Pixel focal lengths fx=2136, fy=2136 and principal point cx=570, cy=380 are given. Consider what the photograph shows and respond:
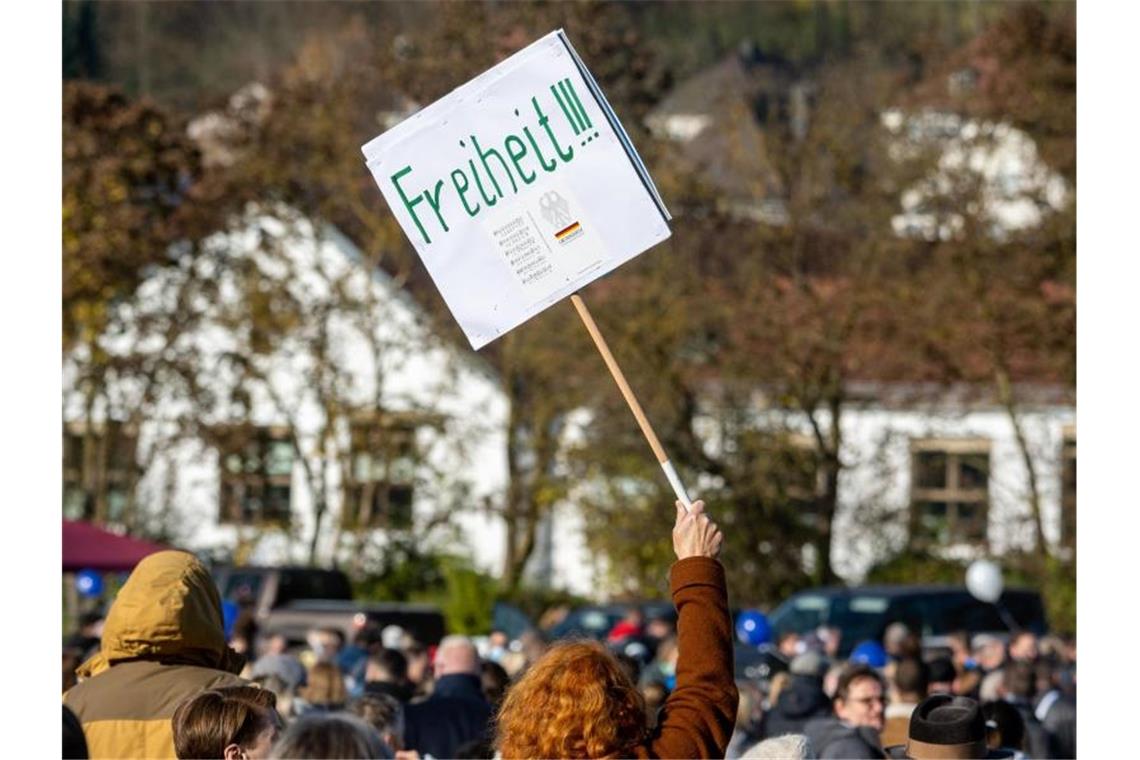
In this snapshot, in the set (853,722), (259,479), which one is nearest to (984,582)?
(853,722)

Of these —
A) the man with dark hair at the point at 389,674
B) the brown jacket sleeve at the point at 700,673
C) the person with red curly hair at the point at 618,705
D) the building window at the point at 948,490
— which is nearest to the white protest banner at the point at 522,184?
the brown jacket sleeve at the point at 700,673

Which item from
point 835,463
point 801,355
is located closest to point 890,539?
point 835,463

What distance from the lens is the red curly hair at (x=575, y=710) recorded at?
4.16m

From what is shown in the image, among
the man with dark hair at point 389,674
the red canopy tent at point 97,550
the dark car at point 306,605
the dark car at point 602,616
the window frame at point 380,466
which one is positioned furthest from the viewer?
the window frame at point 380,466

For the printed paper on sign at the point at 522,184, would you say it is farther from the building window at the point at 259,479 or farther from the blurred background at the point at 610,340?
the building window at the point at 259,479

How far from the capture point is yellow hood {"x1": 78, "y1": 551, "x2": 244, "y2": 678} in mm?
5422

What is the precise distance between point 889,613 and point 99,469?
16.0 metres

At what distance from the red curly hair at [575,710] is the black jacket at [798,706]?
5070 millimetres

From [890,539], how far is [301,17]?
23235mm

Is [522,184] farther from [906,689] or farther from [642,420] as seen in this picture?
[906,689]

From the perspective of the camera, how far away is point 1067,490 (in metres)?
30.4

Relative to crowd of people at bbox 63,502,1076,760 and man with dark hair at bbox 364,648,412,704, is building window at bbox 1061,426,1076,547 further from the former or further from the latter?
crowd of people at bbox 63,502,1076,760

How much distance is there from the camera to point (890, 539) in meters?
33.4

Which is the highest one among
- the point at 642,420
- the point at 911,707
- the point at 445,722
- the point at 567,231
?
the point at 567,231
